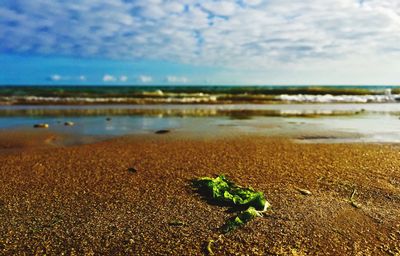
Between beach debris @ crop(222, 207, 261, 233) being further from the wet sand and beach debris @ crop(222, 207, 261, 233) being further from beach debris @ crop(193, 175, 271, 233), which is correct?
the wet sand

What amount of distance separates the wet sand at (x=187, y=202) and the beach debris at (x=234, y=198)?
0.13m

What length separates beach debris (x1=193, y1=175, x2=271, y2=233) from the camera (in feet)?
13.1

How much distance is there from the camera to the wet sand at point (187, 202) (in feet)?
11.4

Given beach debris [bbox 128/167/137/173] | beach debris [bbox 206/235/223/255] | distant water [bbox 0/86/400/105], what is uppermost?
distant water [bbox 0/86/400/105]

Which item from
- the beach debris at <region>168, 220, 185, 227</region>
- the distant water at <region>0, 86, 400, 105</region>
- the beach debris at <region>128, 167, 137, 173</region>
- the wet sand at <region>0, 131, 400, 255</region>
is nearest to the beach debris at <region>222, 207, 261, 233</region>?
the wet sand at <region>0, 131, 400, 255</region>

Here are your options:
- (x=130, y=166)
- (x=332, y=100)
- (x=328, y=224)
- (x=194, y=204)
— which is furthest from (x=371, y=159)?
(x=332, y=100)

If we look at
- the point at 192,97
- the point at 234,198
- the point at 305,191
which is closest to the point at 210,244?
the point at 234,198

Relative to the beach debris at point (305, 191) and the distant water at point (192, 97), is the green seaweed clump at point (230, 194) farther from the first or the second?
the distant water at point (192, 97)

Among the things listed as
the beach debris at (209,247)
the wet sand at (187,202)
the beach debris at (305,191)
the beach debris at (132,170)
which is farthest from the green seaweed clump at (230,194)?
the beach debris at (132,170)

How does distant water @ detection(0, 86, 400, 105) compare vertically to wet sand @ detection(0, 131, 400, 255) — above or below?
above

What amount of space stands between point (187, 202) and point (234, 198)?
624mm

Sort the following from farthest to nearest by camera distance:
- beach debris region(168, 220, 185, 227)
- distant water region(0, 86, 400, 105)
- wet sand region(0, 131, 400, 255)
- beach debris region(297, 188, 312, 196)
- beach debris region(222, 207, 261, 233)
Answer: distant water region(0, 86, 400, 105)
beach debris region(297, 188, 312, 196)
beach debris region(168, 220, 185, 227)
beach debris region(222, 207, 261, 233)
wet sand region(0, 131, 400, 255)

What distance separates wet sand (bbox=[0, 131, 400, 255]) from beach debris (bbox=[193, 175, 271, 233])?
13 cm

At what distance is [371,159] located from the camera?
23.4 feet
